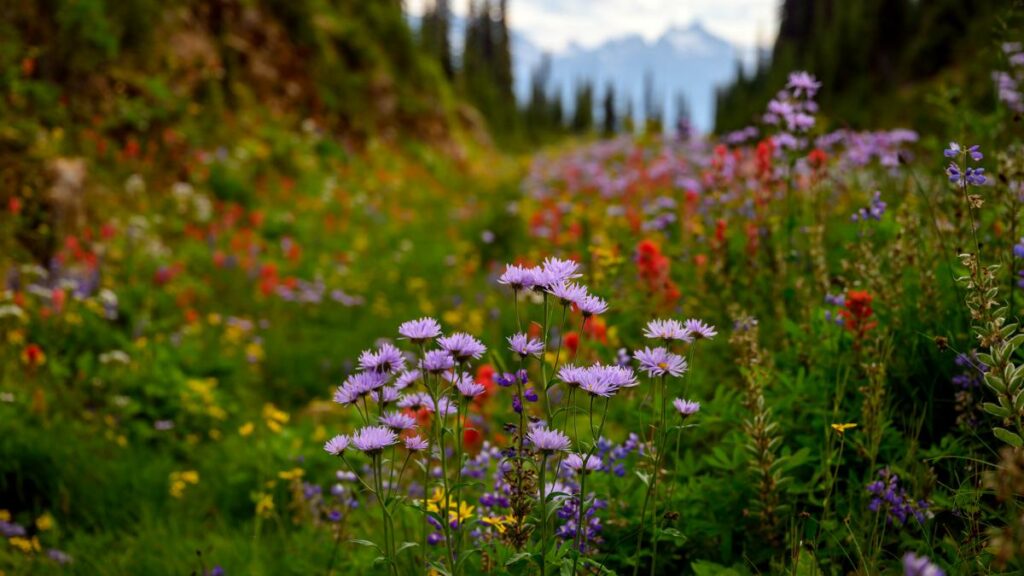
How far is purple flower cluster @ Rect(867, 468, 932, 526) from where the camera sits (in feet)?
5.79

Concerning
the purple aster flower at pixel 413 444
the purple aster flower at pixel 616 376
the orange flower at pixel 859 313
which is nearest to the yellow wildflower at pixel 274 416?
the purple aster flower at pixel 413 444

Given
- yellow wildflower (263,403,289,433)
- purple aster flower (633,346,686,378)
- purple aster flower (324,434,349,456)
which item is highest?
purple aster flower (633,346,686,378)

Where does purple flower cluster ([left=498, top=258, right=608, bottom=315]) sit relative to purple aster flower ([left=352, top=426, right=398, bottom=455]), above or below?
above

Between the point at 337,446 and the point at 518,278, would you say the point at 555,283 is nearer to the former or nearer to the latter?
the point at 518,278

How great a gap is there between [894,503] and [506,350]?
2.51m

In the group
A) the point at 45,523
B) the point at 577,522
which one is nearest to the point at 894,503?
the point at 577,522

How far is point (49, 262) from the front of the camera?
5473 millimetres

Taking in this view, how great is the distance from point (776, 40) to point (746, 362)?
263ft

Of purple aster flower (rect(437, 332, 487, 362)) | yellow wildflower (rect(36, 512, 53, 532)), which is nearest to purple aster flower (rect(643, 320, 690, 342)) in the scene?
purple aster flower (rect(437, 332, 487, 362))

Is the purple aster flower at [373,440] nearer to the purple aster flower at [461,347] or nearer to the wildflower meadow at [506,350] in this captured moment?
the wildflower meadow at [506,350]

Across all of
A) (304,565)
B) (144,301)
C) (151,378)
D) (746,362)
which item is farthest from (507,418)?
(144,301)

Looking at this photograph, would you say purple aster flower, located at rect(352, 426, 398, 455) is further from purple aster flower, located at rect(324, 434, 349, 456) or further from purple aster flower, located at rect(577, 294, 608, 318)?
purple aster flower, located at rect(577, 294, 608, 318)

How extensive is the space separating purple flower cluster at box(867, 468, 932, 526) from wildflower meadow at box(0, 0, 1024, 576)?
0.04ft

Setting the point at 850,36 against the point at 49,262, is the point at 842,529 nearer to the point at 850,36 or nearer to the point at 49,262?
the point at 49,262
